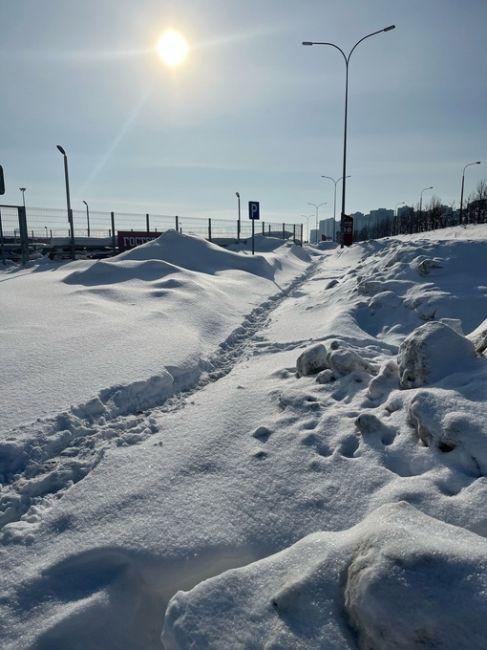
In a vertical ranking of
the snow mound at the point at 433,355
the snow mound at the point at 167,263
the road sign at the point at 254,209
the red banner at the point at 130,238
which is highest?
the road sign at the point at 254,209

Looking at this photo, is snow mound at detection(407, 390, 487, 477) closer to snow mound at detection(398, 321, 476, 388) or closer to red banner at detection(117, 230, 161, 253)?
snow mound at detection(398, 321, 476, 388)

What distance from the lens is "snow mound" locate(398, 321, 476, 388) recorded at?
3.22 metres

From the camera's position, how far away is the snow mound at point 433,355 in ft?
10.6

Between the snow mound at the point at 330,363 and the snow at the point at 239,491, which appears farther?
the snow mound at the point at 330,363

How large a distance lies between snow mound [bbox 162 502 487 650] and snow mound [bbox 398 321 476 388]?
1.56m

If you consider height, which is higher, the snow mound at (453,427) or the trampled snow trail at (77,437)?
the snow mound at (453,427)

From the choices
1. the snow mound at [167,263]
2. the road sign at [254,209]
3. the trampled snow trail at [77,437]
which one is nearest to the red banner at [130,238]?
the snow mound at [167,263]

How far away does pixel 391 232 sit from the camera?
5197cm

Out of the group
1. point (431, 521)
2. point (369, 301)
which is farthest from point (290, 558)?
point (369, 301)

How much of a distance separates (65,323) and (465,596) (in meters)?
5.51

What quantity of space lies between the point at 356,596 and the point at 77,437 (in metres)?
2.55

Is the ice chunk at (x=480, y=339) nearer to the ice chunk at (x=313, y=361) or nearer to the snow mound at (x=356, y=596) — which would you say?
the ice chunk at (x=313, y=361)

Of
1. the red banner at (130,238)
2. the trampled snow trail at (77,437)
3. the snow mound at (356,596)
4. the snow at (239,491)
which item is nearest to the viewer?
the snow mound at (356,596)

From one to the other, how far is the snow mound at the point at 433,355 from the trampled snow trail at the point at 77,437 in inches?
85.3
